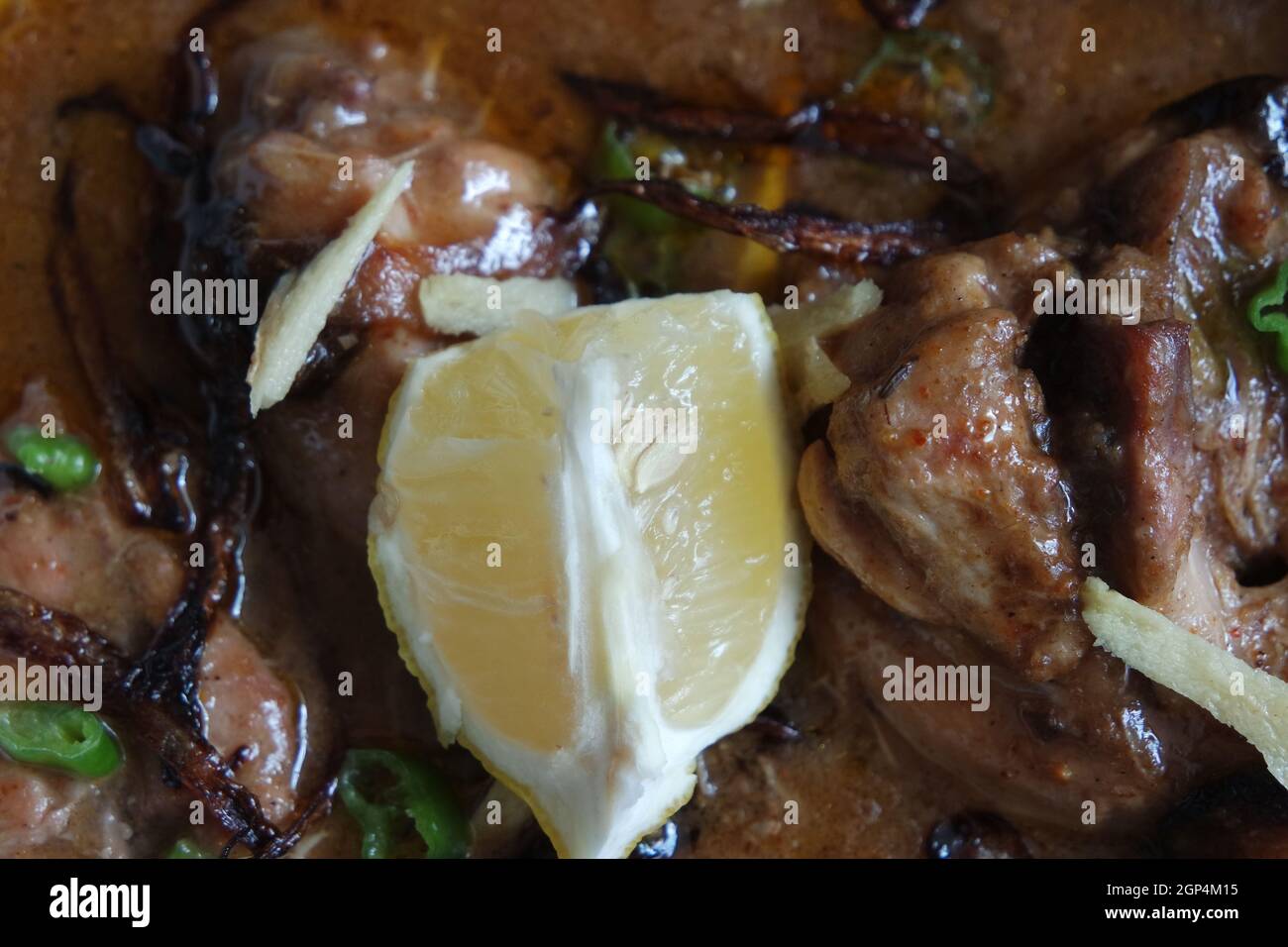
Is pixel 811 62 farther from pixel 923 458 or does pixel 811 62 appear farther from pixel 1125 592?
pixel 1125 592

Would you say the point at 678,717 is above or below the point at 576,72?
below

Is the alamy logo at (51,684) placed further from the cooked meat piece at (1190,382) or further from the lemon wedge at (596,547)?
the cooked meat piece at (1190,382)

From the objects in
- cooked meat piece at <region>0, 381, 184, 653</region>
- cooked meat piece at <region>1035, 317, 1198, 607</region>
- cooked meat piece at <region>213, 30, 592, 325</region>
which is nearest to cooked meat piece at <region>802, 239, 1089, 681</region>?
cooked meat piece at <region>1035, 317, 1198, 607</region>

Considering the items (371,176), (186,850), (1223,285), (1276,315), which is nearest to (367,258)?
(371,176)

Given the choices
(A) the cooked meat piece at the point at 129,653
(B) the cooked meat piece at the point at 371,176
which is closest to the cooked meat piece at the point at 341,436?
(B) the cooked meat piece at the point at 371,176

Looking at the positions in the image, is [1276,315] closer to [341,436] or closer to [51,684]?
[341,436]
